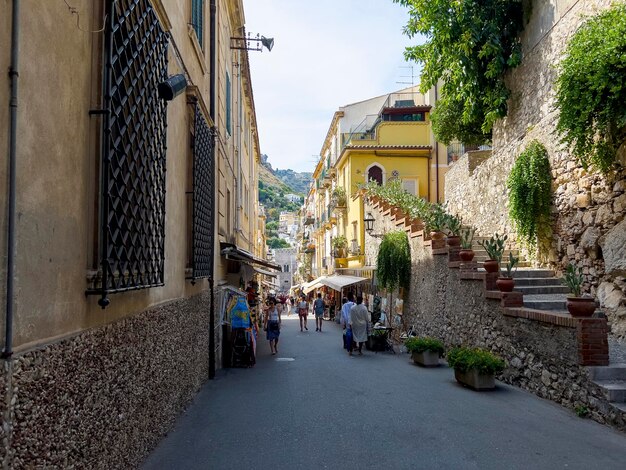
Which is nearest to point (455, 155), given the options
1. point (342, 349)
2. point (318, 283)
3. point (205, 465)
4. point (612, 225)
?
point (318, 283)

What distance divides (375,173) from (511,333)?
2358 centimetres

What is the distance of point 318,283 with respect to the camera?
94.5 feet

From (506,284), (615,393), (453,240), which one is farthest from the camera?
(453,240)

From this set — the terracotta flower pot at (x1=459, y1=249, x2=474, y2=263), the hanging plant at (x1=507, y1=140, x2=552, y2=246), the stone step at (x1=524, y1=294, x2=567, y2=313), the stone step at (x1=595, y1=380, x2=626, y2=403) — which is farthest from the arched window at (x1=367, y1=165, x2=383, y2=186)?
the stone step at (x1=595, y1=380, x2=626, y2=403)

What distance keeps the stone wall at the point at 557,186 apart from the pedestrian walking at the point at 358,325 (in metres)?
4.87

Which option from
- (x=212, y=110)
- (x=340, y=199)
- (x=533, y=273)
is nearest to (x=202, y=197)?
(x=212, y=110)

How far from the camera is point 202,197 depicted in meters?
9.94

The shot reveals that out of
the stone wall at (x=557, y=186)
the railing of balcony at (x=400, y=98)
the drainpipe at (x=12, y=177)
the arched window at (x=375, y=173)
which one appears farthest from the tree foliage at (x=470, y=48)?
the railing of balcony at (x=400, y=98)

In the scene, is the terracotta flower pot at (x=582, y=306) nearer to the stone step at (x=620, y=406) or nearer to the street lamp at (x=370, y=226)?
the stone step at (x=620, y=406)

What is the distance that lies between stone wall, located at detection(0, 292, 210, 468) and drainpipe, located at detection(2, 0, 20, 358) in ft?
0.55

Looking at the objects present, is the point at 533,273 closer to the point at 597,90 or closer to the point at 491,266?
the point at 491,266

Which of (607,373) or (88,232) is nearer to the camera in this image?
(88,232)

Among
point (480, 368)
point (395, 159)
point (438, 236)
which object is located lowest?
point (480, 368)

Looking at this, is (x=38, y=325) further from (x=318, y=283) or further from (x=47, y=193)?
(x=318, y=283)
